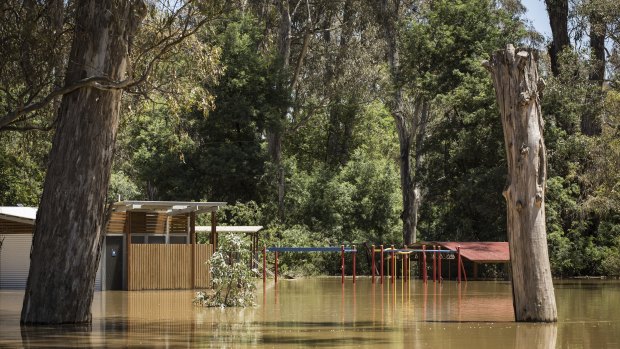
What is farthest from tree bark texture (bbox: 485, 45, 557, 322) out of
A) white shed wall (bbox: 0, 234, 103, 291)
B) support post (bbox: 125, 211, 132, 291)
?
white shed wall (bbox: 0, 234, 103, 291)

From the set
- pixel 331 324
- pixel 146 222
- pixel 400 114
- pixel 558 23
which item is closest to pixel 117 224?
pixel 146 222

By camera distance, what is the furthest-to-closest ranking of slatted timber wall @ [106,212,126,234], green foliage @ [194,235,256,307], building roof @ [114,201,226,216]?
slatted timber wall @ [106,212,126,234] < building roof @ [114,201,226,216] < green foliage @ [194,235,256,307]

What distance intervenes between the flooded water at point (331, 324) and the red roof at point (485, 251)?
896cm

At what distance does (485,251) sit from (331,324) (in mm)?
20379

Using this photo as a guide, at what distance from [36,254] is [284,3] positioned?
1211 inches

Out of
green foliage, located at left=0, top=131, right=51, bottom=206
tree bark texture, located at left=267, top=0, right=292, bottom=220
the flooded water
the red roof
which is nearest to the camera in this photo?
the flooded water

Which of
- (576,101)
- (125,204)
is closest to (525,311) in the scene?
(125,204)

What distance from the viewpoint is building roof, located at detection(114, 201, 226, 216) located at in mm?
26438

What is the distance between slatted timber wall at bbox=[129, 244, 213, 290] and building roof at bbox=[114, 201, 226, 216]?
3.42 feet

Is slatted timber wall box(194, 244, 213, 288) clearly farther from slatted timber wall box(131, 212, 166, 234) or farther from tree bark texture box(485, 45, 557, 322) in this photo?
tree bark texture box(485, 45, 557, 322)

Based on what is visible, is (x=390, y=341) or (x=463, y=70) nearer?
(x=390, y=341)

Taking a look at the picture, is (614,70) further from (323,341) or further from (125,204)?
(323,341)

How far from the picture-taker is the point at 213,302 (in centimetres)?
2109

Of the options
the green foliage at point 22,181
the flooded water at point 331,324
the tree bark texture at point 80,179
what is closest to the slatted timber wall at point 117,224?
the flooded water at point 331,324
